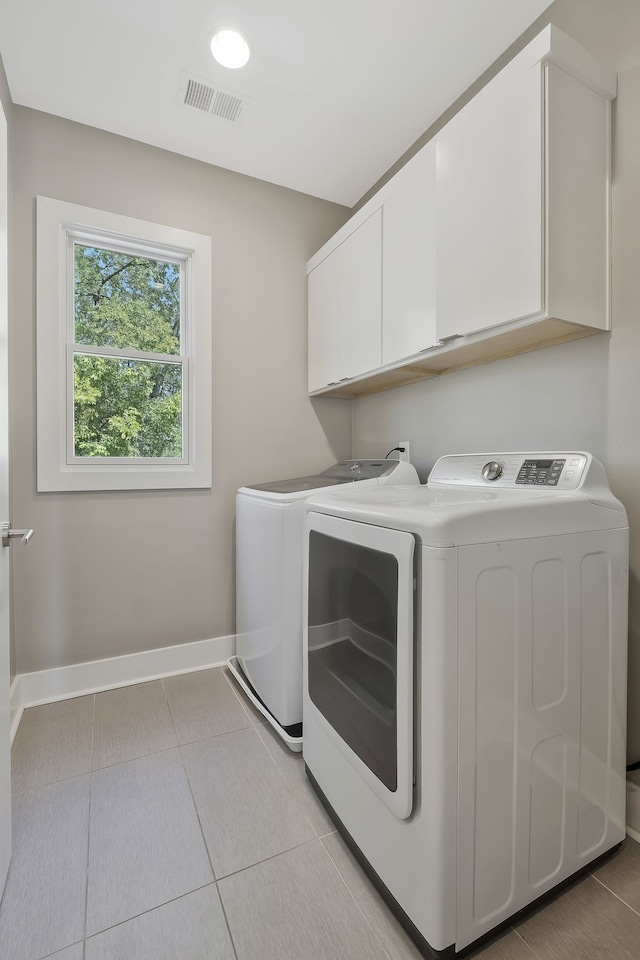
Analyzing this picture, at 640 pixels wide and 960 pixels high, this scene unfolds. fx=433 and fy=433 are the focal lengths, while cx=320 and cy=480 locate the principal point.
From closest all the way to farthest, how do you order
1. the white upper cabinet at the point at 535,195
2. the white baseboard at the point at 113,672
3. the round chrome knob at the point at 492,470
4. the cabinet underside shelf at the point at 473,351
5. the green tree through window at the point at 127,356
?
1. the white upper cabinet at the point at 535,195
2. the cabinet underside shelf at the point at 473,351
3. the round chrome knob at the point at 492,470
4. the white baseboard at the point at 113,672
5. the green tree through window at the point at 127,356

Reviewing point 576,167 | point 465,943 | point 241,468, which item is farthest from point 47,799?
point 576,167

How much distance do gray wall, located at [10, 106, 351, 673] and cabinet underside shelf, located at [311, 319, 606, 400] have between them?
45 cm

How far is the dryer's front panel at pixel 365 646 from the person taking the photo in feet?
3.03

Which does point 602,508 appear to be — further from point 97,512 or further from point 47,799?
point 97,512

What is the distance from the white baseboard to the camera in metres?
1.91

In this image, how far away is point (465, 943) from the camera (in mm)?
909

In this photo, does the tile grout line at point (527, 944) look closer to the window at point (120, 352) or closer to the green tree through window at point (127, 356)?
the window at point (120, 352)

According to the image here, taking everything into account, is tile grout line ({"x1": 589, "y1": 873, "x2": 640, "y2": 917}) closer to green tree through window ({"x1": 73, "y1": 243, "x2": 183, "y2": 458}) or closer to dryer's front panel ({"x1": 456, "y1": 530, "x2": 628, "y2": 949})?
dryer's front panel ({"x1": 456, "y1": 530, "x2": 628, "y2": 949})

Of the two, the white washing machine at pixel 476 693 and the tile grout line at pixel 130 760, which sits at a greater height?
the white washing machine at pixel 476 693

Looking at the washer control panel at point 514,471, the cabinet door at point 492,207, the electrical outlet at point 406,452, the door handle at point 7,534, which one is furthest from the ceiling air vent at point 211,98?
the door handle at point 7,534

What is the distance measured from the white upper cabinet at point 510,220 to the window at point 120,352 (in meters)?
1.10

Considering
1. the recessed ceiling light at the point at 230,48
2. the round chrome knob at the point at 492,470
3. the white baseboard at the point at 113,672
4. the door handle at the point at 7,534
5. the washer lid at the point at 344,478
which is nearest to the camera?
the door handle at the point at 7,534

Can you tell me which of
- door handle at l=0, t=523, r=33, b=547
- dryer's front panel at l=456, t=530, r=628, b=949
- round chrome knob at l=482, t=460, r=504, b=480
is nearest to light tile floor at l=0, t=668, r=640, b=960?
dryer's front panel at l=456, t=530, r=628, b=949

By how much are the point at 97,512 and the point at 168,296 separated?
1.19m
